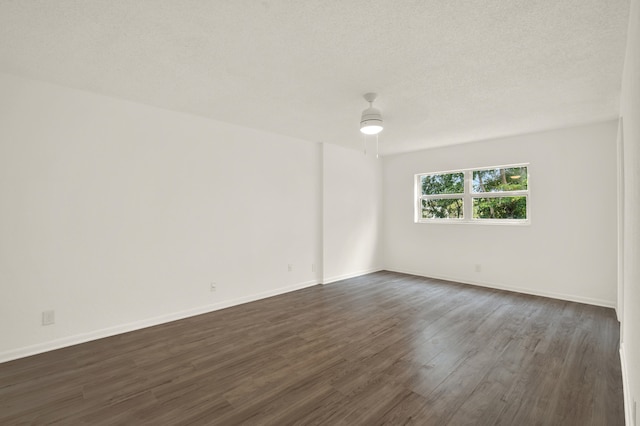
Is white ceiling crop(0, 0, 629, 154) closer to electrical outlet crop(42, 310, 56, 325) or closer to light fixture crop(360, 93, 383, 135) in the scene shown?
light fixture crop(360, 93, 383, 135)

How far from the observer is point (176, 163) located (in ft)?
12.0

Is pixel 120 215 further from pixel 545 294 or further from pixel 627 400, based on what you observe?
pixel 545 294

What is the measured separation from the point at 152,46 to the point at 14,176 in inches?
71.1

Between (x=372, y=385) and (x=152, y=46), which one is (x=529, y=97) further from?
(x=152, y=46)

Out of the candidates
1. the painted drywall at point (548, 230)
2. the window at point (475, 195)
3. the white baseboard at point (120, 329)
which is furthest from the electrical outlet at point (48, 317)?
the window at point (475, 195)

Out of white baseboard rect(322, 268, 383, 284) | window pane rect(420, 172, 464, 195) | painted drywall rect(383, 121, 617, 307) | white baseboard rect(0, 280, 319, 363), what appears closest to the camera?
white baseboard rect(0, 280, 319, 363)

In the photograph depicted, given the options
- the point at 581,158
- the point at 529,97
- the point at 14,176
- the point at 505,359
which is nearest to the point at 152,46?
the point at 14,176

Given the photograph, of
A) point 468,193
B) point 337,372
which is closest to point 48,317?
point 337,372

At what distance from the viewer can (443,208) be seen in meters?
5.88

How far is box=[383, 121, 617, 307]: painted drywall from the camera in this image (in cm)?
405

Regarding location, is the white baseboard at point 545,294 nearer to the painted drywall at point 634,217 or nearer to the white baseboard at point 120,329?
the painted drywall at point 634,217

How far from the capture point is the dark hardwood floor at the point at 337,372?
192 centimetres

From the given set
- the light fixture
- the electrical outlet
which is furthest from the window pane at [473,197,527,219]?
the electrical outlet

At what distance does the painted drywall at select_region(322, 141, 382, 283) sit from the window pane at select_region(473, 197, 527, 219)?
195 centimetres
